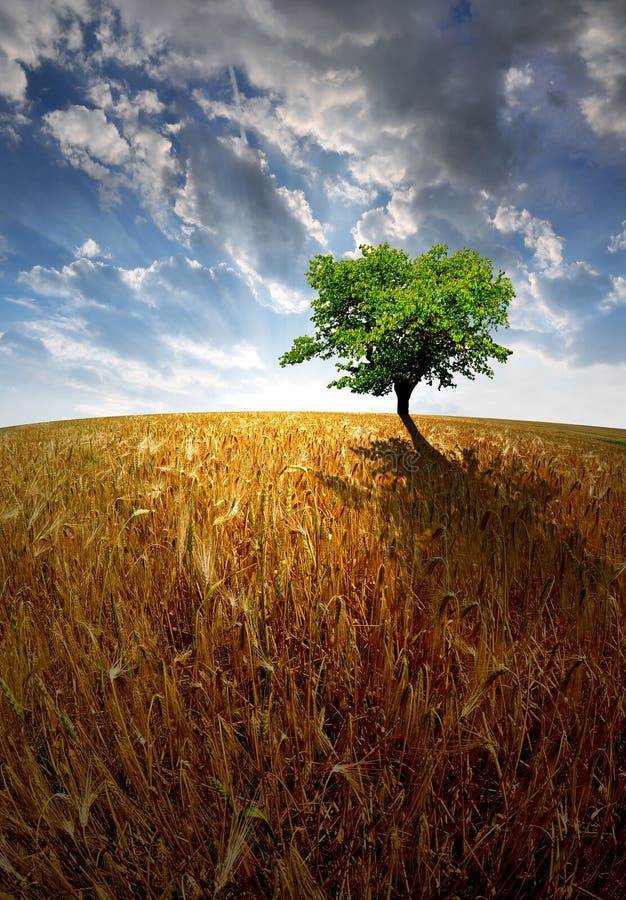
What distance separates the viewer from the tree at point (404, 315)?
1512cm

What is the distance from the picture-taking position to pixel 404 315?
47.0 ft

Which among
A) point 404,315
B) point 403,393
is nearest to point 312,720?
point 404,315

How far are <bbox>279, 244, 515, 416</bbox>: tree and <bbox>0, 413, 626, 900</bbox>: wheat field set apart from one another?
1364cm

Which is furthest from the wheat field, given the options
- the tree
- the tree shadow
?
the tree

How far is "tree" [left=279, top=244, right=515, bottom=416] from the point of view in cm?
1512

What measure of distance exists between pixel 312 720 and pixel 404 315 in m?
14.6

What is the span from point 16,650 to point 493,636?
1.89 meters

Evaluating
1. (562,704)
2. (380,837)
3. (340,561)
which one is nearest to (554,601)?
(562,704)

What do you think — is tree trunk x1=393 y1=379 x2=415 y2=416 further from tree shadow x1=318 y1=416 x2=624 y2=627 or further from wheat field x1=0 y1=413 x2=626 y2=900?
wheat field x1=0 y1=413 x2=626 y2=900

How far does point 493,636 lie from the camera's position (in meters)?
1.56

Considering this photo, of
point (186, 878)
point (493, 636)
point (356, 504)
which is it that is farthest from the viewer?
point (356, 504)

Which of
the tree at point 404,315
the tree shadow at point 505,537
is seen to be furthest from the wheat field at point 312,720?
the tree at point 404,315

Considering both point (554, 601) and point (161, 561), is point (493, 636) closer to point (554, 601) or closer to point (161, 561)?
point (554, 601)

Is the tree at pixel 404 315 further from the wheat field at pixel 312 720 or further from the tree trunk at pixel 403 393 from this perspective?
the wheat field at pixel 312 720
